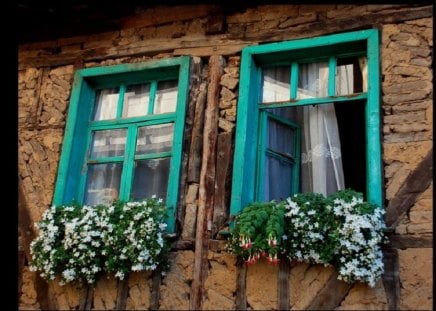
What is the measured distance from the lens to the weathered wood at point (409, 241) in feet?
13.8

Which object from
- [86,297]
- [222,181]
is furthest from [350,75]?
[86,297]

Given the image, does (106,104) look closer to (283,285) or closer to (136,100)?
(136,100)

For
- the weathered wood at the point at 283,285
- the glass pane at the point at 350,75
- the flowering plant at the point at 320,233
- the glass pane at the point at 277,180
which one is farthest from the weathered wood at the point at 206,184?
the glass pane at the point at 350,75

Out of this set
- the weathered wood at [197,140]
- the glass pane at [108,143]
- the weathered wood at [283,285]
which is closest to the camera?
the weathered wood at [283,285]

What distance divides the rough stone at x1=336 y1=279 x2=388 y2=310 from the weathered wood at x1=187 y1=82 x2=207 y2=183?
1605 millimetres

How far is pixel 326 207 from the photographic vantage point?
14.4 feet

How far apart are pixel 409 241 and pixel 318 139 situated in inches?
51.0

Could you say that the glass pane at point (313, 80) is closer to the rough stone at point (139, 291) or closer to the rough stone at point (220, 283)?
the rough stone at point (220, 283)

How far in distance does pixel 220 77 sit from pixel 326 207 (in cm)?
166

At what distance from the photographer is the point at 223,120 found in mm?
5180

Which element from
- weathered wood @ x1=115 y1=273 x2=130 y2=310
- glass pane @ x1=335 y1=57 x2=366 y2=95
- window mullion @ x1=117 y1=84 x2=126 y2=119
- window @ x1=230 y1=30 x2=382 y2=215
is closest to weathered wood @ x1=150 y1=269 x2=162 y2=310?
weathered wood @ x1=115 y1=273 x2=130 y2=310

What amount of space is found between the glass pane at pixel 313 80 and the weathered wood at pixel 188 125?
940 millimetres

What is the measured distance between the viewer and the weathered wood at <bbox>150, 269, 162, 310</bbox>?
4753 mm

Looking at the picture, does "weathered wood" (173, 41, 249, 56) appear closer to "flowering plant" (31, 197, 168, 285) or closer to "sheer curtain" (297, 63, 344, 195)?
"sheer curtain" (297, 63, 344, 195)
